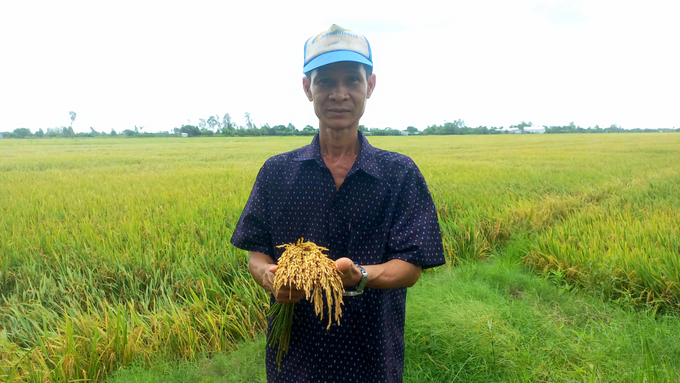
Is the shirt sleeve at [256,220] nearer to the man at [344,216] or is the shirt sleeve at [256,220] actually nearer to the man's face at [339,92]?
the man at [344,216]

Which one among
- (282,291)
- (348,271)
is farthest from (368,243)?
(282,291)

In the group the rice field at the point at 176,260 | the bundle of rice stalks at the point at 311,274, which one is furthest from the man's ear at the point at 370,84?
the rice field at the point at 176,260

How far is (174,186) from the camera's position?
6.78 meters

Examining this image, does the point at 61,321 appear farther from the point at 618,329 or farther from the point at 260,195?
the point at 618,329

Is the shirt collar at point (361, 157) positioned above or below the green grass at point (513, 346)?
above

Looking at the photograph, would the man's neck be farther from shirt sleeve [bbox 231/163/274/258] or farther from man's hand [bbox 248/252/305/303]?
man's hand [bbox 248/252/305/303]

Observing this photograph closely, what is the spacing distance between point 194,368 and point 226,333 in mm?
319

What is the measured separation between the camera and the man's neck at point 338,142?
1487mm

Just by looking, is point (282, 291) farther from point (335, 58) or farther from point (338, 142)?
point (335, 58)

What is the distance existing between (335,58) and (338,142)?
31 cm

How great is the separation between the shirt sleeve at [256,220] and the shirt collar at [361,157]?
16 cm

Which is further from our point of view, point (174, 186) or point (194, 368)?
point (174, 186)

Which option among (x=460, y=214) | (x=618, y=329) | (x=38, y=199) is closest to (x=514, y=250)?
(x=460, y=214)

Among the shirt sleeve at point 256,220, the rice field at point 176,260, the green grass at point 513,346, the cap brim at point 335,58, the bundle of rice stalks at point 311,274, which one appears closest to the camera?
the bundle of rice stalks at point 311,274
